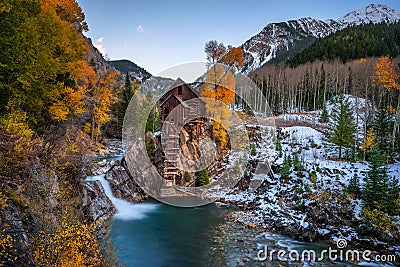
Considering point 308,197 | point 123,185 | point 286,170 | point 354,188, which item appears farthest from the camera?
point 286,170

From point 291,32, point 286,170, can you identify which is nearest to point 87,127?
point 286,170

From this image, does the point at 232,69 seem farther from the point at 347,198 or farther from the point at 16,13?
the point at 16,13

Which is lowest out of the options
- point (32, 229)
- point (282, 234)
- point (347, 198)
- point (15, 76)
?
point (282, 234)

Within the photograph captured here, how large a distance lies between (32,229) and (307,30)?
16100 centimetres

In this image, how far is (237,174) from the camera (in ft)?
76.8

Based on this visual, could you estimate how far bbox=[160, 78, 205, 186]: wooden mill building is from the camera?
22391 millimetres

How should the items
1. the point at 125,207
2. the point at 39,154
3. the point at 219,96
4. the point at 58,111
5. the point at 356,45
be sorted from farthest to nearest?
the point at 356,45
the point at 219,96
the point at 125,207
the point at 58,111
the point at 39,154

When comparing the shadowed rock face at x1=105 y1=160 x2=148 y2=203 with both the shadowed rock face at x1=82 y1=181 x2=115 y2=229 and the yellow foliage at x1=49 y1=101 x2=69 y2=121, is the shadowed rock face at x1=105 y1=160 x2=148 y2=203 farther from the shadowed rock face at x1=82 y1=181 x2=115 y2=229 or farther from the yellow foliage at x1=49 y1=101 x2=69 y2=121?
the yellow foliage at x1=49 y1=101 x2=69 y2=121

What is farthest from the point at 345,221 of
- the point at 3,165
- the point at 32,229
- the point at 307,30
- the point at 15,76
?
the point at 307,30

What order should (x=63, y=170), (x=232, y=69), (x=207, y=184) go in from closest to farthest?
(x=63, y=170), (x=207, y=184), (x=232, y=69)

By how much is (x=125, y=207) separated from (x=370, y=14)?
687 ft

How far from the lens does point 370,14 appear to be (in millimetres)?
168375

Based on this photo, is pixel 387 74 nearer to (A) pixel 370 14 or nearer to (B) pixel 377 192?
(B) pixel 377 192

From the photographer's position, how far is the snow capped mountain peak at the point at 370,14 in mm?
155750
